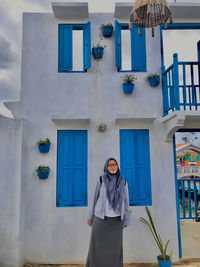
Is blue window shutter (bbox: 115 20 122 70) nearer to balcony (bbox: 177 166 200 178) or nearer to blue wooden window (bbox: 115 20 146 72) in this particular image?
blue wooden window (bbox: 115 20 146 72)

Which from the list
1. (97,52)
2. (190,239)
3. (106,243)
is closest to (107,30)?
(97,52)

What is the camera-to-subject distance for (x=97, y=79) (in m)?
5.02

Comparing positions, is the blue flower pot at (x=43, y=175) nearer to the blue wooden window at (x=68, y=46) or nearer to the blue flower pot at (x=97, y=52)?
the blue wooden window at (x=68, y=46)

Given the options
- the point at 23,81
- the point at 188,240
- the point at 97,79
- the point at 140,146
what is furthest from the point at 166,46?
the point at 188,240

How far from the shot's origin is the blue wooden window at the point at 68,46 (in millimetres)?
5020

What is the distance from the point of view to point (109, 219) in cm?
355

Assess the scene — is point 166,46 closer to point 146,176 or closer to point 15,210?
point 146,176

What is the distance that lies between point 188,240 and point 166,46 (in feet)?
14.9

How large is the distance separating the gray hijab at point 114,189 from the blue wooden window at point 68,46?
2408mm

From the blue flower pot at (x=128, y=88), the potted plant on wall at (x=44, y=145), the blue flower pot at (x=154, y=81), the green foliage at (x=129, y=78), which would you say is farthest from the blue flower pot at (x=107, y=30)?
the potted plant on wall at (x=44, y=145)

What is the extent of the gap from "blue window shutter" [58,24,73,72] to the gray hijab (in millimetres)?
2534

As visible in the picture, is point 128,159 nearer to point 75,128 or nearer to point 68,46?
point 75,128

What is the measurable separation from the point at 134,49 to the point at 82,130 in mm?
2062

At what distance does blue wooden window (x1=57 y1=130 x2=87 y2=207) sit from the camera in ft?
15.4
